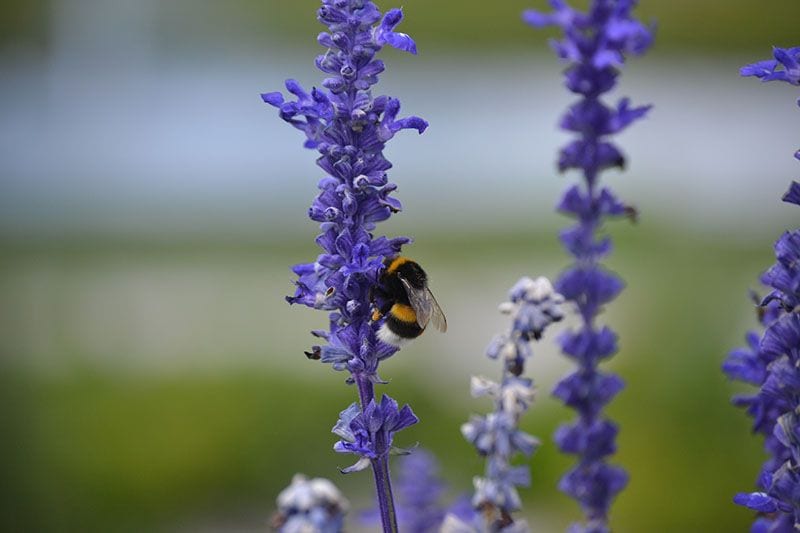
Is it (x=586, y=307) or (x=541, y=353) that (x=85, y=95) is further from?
(x=586, y=307)

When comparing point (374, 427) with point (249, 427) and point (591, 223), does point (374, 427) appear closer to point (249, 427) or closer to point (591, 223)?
point (591, 223)

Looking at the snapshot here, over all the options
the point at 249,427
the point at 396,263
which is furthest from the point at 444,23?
the point at 396,263

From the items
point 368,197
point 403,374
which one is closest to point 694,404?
point 403,374

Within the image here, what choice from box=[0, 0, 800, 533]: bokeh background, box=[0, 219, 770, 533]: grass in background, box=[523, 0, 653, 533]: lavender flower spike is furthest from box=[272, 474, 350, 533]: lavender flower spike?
box=[0, 219, 770, 533]: grass in background

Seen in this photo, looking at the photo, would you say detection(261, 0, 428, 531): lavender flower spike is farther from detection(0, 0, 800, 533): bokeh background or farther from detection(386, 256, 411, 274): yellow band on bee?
detection(0, 0, 800, 533): bokeh background

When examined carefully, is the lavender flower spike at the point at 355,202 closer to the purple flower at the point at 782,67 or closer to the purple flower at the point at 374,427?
the purple flower at the point at 374,427
